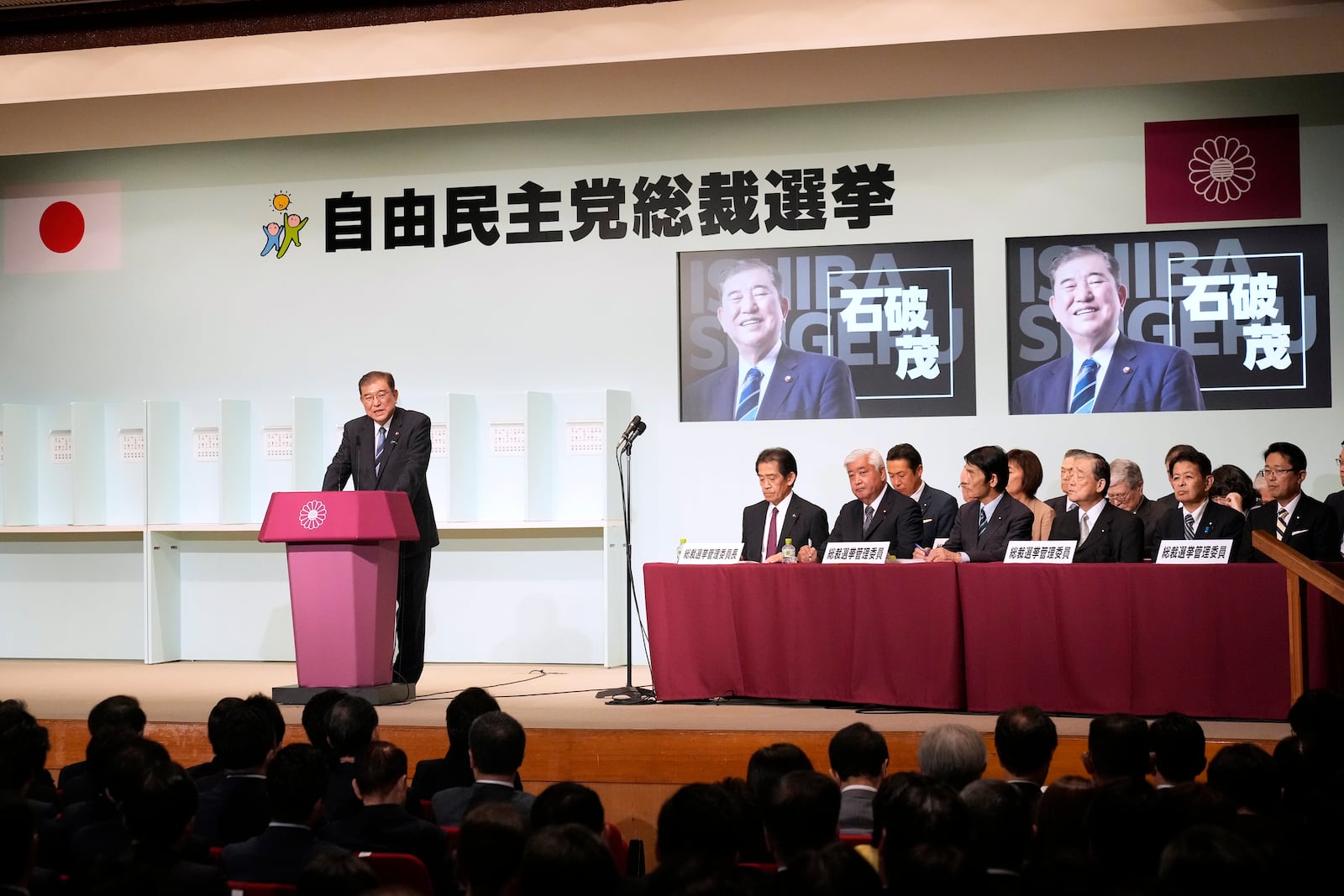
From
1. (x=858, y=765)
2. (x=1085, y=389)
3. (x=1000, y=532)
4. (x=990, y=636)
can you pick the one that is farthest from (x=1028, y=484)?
(x=858, y=765)

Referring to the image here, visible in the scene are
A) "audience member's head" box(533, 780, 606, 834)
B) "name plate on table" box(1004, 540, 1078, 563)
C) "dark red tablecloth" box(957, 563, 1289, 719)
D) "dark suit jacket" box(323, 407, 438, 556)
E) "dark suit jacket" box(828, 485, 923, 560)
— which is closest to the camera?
"audience member's head" box(533, 780, 606, 834)

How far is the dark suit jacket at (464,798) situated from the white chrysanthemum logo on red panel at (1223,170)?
5.55m

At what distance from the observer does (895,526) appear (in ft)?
18.4

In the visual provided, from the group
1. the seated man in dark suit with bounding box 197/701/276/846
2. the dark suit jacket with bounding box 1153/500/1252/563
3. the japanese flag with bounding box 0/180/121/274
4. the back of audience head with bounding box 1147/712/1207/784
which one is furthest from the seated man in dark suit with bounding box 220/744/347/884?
the japanese flag with bounding box 0/180/121/274

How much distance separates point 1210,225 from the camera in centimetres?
703

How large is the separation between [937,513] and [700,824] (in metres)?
4.06

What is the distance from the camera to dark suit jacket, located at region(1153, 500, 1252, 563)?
200 inches

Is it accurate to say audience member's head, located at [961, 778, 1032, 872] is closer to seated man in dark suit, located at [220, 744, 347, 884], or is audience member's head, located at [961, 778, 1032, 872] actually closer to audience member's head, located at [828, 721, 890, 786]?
audience member's head, located at [828, 721, 890, 786]

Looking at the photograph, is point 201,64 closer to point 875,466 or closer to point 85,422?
point 85,422

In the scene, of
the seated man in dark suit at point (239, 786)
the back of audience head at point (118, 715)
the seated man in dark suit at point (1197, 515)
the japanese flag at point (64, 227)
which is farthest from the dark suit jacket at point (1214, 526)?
the japanese flag at point (64, 227)

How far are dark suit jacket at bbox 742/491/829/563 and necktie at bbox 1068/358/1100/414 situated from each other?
80.9 inches

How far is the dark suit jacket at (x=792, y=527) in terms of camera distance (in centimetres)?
574

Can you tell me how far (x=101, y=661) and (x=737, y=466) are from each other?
4039mm

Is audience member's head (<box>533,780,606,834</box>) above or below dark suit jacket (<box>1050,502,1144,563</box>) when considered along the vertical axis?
below
